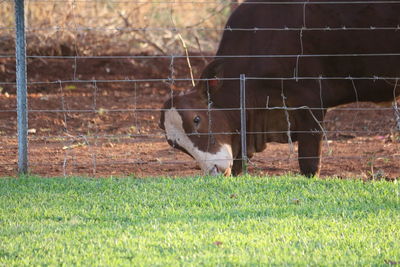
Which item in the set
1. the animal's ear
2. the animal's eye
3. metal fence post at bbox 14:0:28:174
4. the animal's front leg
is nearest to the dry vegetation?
the animal's ear

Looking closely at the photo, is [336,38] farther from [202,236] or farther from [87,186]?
[202,236]

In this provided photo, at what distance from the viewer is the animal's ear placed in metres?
9.22

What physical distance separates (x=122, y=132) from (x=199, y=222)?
5807 millimetres

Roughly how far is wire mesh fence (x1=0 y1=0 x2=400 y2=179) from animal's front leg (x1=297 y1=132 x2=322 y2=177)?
0.10 meters

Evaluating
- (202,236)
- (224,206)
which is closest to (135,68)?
(224,206)

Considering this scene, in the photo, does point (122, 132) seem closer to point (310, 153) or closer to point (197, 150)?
point (197, 150)

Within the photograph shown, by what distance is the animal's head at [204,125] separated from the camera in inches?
354

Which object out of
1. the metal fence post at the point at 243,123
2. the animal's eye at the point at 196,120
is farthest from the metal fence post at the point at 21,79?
the metal fence post at the point at 243,123

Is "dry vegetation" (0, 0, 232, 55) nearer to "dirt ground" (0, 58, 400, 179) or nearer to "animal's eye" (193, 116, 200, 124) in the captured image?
"dirt ground" (0, 58, 400, 179)

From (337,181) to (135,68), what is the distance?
8169mm

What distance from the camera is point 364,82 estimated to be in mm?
9242

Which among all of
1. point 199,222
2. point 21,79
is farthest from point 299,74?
point 199,222

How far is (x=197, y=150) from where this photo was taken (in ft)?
29.6

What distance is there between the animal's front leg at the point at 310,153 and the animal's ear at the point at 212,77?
3.66ft
